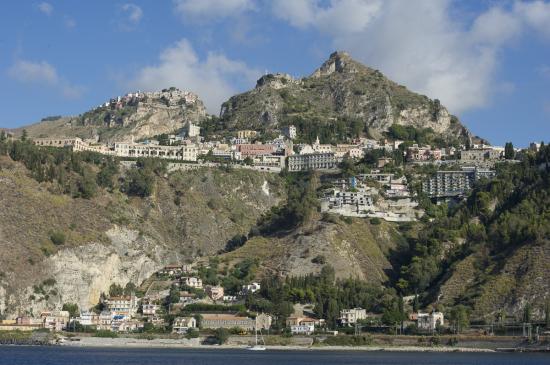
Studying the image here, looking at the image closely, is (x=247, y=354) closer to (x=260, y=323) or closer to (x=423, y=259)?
(x=260, y=323)

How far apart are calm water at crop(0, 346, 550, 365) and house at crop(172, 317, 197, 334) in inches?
174

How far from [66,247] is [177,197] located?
28.2 metres

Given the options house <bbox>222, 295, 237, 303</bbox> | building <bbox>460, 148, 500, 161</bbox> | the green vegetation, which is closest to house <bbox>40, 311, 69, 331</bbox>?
house <bbox>222, 295, 237, 303</bbox>

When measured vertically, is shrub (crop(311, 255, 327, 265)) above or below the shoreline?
above

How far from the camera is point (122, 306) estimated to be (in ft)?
430

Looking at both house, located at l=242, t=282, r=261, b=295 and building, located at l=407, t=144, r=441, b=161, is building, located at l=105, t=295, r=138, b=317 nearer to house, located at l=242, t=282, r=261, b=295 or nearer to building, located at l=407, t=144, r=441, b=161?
house, located at l=242, t=282, r=261, b=295

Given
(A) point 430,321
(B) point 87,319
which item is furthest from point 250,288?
(A) point 430,321

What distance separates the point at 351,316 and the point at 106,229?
3619cm

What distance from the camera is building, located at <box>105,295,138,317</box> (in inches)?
5118

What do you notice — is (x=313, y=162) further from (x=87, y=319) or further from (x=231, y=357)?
(x=231, y=357)

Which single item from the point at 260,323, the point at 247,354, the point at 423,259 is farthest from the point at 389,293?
the point at 247,354

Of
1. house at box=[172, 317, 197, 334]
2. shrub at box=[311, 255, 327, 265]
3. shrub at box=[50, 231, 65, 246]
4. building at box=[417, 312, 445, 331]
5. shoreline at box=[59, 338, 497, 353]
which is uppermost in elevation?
shrub at box=[50, 231, 65, 246]

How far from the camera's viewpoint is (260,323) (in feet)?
416

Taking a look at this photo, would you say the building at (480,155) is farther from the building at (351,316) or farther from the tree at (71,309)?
the tree at (71,309)
